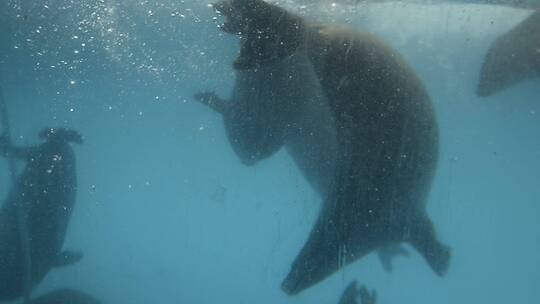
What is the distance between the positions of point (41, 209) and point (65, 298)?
8.81 ft

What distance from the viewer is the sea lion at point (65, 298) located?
14.0 meters

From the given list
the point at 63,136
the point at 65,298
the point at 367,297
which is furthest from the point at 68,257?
the point at 367,297

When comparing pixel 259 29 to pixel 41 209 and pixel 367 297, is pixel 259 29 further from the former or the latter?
pixel 41 209

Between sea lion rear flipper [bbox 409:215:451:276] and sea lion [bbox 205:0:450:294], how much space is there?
0.05ft

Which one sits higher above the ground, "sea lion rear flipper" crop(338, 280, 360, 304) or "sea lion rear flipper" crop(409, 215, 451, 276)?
"sea lion rear flipper" crop(409, 215, 451, 276)

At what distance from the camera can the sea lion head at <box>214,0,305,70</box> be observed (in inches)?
205

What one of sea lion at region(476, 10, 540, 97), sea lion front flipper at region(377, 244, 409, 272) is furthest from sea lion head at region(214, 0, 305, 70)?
sea lion at region(476, 10, 540, 97)

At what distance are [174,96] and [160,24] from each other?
28.7 feet

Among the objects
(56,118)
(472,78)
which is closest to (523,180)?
(472,78)

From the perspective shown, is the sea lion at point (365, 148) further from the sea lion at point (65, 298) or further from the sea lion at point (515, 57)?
the sea lion at point (65, 298)

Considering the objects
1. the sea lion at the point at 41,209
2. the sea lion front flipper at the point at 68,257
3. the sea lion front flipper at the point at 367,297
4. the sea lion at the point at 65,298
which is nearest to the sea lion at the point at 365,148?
the sea lion front flipper at the point at 367,297

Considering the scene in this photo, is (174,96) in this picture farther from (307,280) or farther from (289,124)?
(307,280)

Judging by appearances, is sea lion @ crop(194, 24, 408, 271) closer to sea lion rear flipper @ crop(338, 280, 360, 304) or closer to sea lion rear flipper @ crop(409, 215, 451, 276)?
sea lion rear flipper @ crop(338, 280, 360, 304)

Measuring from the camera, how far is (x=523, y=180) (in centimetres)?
3014
